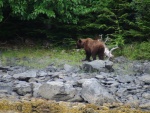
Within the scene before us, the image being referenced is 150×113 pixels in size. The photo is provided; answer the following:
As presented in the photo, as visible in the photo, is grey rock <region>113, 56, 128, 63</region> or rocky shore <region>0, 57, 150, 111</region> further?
grey rock <region>113, 56, 128, 63</region>

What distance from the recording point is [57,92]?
8.80m

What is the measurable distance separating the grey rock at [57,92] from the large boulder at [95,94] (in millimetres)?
298

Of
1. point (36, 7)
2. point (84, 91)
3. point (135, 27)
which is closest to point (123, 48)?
point (135, 27)

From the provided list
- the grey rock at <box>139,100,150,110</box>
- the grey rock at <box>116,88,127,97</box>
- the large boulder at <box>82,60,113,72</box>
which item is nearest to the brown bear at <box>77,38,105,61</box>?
the large boulder at <box>82,60,113,72</box>

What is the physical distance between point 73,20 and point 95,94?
20.7ft

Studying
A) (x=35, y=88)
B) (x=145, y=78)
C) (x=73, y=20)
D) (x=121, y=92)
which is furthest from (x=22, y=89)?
(x=73, y=20)

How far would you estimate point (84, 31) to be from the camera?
15703 mm

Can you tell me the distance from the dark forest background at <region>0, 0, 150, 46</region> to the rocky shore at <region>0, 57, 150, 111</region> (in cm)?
247

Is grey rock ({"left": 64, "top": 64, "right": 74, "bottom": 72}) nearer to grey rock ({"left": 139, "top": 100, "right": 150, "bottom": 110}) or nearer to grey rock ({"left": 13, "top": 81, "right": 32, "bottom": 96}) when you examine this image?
grey rock ({"left": 13, "top": 81, "right": 32, "bottom": 96})

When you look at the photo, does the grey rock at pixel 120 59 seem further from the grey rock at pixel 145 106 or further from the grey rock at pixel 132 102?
A: the grey rock at pixel 145 106

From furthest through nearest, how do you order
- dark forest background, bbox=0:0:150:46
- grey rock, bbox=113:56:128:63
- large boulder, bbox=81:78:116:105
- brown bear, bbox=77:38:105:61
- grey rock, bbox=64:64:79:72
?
dark forest background, bbox=0:0:150:46, grey rock, bbox=113:56:128:63, brown bear, bbox=77:38:105:61, grey rock, bbox=64:64:79:72, large boulder, bbox=81:78:116:105

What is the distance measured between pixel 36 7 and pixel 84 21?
2.36m

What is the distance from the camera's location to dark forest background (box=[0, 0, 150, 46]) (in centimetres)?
1371

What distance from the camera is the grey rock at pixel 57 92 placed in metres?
8.81
